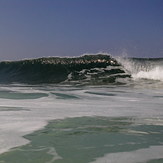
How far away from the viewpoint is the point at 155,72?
21922 millimetres

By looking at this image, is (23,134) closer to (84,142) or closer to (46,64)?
(84,142)

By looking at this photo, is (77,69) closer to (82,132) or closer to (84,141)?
(82,132)

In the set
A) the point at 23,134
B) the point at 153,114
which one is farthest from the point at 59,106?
A: the point at 23,134

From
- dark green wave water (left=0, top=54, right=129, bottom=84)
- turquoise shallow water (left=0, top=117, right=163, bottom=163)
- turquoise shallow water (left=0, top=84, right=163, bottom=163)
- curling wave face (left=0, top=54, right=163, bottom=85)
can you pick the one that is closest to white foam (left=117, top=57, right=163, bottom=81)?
curling wave face (left=0, top=54, right=163, bottom=85)

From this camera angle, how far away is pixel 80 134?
4.95 meters

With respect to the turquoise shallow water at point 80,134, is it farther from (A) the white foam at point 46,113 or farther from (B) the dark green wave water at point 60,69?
(B) the dark green wave water at point 60,69

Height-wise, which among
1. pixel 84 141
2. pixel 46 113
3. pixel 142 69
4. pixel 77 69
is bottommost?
pixel 84 141

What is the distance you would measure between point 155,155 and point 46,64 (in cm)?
2265

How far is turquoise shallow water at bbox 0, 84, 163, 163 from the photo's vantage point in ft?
12.7

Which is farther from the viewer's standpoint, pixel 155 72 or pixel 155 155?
pixel 155 72

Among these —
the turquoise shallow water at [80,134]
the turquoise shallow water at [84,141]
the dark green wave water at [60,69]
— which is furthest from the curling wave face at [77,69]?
the turquoise shallow water at [84,141]

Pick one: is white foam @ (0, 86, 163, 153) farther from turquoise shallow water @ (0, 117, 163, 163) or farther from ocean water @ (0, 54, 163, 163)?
turquoise shallow water @ (0, 117, 163, 163)

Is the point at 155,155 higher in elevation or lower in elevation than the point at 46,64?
lower

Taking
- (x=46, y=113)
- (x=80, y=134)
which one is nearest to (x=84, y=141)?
(x=80, y=134)
